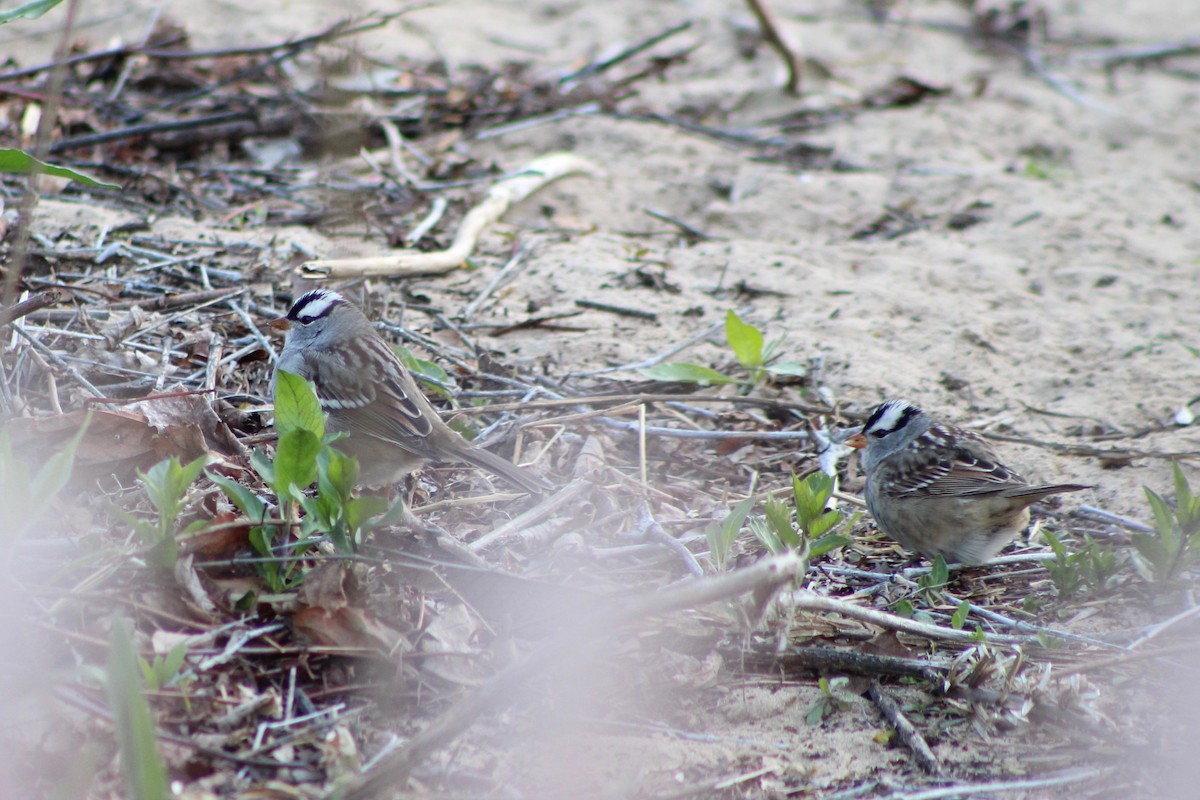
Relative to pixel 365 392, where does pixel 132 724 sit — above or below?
above

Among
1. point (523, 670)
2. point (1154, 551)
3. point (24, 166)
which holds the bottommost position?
point (1154, 551)

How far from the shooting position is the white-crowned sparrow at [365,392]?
4.22 meters

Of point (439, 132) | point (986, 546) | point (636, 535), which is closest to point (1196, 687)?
point (986, 546)

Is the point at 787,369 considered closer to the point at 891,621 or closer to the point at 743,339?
the point at 743,339

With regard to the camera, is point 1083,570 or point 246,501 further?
point 1083,570

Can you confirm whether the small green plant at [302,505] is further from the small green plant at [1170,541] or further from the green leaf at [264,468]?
the small green plant at [1170,541]

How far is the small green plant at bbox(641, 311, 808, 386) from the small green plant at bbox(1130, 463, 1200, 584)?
1.68 meters

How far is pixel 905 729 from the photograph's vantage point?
9.96ft

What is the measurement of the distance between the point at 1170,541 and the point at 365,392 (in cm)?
294

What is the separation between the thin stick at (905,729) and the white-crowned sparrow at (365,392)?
1.53 metres

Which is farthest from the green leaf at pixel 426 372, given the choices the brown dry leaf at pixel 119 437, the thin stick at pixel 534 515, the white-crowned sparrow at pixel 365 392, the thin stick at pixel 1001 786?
the thin stick at pixel 1001 786

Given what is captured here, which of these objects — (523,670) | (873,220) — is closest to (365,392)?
(523,670)

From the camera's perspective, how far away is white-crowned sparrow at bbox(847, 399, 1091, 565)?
4066mm

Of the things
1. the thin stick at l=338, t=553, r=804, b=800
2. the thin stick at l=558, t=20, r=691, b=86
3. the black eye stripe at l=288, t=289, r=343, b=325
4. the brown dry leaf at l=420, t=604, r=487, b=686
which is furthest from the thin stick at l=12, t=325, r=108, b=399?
the thin stick at l=558, t=20, r=691, b=86
